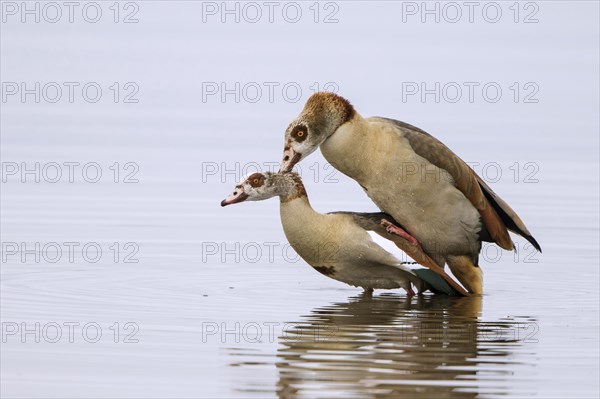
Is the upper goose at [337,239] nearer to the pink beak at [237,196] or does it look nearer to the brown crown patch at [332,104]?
the pink beak at [237,196]

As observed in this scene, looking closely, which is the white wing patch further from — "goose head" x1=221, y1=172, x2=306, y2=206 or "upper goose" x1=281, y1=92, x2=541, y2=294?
"goose head" x1=221, y1=172, x2=306, y2=206

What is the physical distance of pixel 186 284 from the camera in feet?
54.7

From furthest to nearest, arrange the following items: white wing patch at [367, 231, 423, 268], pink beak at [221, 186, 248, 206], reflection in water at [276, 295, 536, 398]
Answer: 1. pink beak at [221, 186, 248, 206]
2. white wing patch at [367, 231, 423, 268]
3. reflection in water at [276, 295, 536, 398]

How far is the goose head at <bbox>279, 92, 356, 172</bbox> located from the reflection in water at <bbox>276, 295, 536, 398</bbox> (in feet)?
4.91

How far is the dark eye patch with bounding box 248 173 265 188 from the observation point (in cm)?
1620

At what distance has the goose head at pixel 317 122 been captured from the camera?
51.0 ft

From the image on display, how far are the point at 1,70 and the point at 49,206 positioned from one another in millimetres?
13551

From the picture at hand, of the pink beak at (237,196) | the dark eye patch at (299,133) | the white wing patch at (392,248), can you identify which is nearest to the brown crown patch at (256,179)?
the pink beak at (237,196)

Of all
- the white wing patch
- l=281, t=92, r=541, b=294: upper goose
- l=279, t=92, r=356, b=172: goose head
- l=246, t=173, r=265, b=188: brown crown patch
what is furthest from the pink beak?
the white wing patch

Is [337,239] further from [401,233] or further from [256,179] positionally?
[256,179]

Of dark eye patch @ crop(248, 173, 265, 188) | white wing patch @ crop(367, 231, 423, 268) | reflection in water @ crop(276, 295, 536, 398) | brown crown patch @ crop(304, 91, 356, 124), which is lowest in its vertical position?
reflection in water @ crop(276, 295, 536, 398)

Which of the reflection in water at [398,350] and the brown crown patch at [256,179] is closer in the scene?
the reflection in water at [398,350]

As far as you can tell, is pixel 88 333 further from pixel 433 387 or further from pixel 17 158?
pixel 17 158

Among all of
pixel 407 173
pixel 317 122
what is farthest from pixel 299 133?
pixel 407 173
